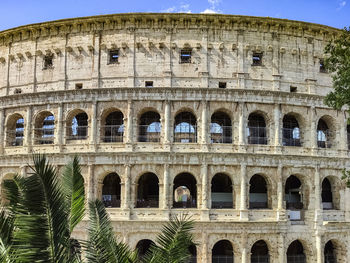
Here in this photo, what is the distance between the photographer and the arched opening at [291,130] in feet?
86.0

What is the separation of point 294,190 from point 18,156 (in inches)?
774

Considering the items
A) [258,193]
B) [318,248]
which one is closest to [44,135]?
[258,193]

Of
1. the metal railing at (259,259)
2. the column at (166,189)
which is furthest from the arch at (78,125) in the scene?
the metal railing at (259,259)

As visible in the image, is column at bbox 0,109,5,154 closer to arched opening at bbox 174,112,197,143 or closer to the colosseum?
the colosseum

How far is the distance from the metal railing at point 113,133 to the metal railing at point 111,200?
4.10 m

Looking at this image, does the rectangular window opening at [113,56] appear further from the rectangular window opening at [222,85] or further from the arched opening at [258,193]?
the arched opening at [258,193]

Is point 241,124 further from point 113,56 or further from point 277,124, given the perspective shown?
point 113,56

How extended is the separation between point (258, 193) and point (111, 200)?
34.3 feet

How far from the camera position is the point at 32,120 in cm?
2542

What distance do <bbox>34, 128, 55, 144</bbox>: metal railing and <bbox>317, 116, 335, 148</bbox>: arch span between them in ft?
64.7

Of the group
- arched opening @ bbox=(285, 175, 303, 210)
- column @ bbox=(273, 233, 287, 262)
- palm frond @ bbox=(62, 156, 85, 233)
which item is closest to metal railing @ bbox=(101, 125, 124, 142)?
column @ bbox=(273, 233, 287, 262)

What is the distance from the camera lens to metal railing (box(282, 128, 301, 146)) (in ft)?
85.1

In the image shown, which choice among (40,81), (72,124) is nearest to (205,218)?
(72,124)

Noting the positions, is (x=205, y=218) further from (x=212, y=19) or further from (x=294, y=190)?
(x=212, y=19)
